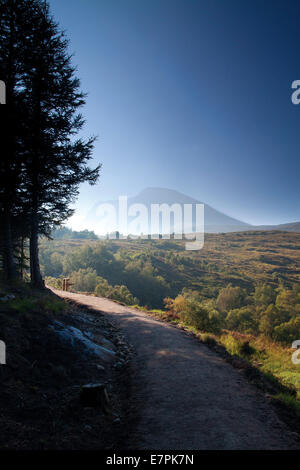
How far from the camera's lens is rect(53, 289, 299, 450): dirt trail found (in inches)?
143

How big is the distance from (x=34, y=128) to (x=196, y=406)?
43.7 ft

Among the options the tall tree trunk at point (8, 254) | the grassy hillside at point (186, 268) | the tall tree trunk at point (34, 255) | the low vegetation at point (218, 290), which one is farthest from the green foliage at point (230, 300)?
the tall tree trunk at point (8, 254)

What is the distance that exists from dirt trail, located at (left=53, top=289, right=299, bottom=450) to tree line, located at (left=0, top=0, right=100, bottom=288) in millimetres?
9301

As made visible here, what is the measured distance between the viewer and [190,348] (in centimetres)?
805

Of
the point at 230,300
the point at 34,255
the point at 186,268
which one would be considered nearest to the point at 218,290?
the point at 230,300

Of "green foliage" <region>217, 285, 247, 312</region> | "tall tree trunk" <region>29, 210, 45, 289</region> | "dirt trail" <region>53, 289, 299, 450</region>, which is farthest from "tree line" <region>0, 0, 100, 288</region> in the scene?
"green foliage" <region>217, 285, 247, 312</region>

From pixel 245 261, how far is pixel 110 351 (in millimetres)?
166130

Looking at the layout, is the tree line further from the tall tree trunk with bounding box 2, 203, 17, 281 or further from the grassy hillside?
the grassy hillside

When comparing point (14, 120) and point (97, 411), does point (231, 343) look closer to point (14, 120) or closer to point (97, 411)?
point (97, 411)

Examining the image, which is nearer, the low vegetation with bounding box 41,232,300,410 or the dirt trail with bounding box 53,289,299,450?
the dirt trail with bounding box 53,289,299,450

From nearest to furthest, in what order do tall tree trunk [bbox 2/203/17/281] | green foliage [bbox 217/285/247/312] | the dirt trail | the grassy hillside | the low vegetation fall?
the dirt trail < the low vegetation < tall tree trunk [bbox 2/203/17/281] < green foliage [bbox 217/285/247/312] < the grassy hillside

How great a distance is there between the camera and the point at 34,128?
36.9ft

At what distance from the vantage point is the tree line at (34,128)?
1059 centimetres

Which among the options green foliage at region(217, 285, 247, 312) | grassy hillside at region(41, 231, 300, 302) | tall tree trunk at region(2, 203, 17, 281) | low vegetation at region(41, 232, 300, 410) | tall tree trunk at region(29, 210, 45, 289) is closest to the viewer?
low vegetation at region(41, 232, 300, 410)
